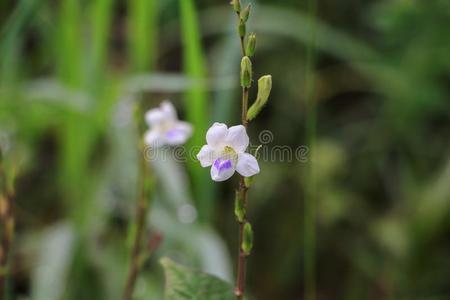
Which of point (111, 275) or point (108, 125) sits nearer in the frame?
point (111, 275)

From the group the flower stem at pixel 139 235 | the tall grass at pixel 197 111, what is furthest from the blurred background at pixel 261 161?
the flower stem at pixel 139 235

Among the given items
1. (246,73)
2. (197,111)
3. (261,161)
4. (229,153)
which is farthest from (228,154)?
(261,161)

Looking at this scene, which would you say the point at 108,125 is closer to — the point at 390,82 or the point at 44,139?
the point at 44,139

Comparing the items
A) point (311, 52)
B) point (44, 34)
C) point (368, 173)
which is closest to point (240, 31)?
point (311, 52)

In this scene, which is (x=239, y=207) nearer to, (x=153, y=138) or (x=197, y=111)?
(x=153, y=138)

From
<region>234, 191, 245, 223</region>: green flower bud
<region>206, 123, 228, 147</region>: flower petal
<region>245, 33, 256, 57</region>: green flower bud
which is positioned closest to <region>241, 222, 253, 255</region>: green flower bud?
<region>234, 191, 245, 223</region>: green flower bud

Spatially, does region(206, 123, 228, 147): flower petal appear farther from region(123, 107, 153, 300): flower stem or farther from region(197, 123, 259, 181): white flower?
region(123, 107, 153, 300): flower stem

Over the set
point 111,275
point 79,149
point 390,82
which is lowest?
point 111,275
